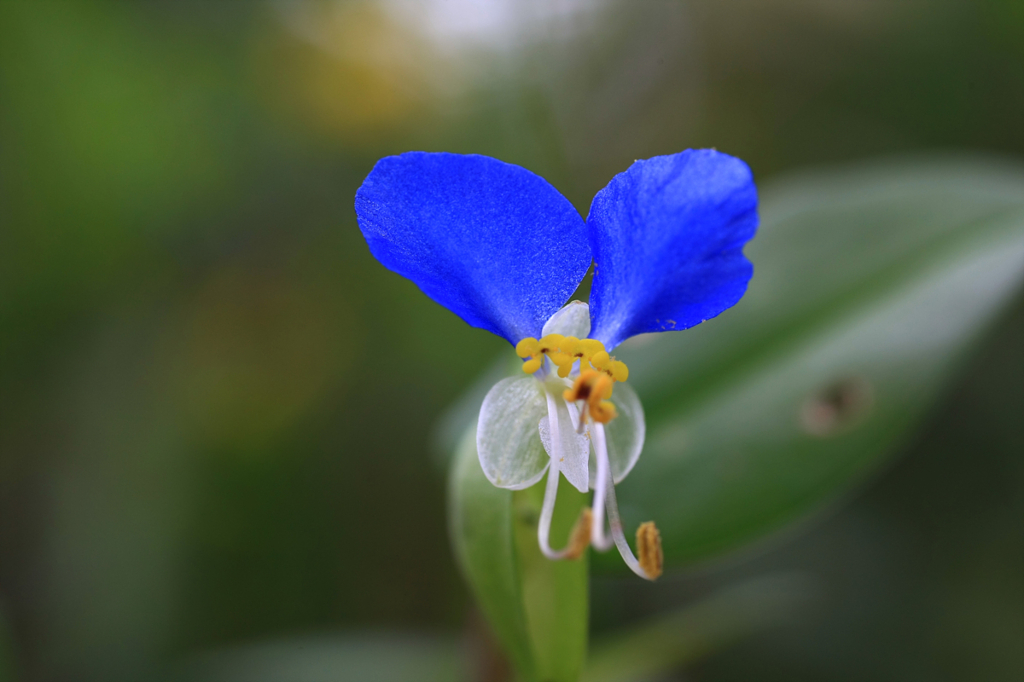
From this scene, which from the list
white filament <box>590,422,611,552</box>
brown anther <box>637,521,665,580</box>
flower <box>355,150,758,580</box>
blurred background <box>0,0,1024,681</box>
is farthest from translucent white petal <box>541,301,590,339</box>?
blurred background <box>0,0,1024,681</box>

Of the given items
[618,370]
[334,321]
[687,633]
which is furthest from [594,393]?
[334,321]

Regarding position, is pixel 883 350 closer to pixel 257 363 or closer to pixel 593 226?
pixel 593 226

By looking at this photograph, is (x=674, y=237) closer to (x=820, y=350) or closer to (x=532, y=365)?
(x=532, y=365)

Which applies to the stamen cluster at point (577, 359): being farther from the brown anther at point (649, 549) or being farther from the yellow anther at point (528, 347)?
the brown anther at point (649, 549)

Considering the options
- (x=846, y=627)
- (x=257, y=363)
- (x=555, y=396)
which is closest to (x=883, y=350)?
(x=555, y=396)

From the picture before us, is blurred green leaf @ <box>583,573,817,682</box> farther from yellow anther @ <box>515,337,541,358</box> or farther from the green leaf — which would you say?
yellow anther @ <box>515,337,541,358</box>

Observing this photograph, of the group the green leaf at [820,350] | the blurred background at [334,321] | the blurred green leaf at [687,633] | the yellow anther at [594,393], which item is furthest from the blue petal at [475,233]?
the blurred green leaf at [687,633]
